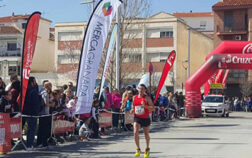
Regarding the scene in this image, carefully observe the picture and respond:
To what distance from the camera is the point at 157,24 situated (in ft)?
204

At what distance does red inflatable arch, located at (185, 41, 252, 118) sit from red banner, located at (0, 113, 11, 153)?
21.8 m

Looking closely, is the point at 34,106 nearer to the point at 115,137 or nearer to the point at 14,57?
the point at 115,137

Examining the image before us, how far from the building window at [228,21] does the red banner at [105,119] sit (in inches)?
1904

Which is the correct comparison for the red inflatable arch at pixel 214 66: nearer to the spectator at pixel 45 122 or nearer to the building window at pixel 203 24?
the spectator at pixel 45 122

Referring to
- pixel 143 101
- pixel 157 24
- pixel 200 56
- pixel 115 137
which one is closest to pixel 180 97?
pixel 115 137

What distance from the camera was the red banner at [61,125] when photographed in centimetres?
1504

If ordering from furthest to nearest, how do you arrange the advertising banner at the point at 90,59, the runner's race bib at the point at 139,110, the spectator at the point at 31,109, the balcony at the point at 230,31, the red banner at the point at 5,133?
the balcony at the point at 230,31 → the advertising banner at the point at 90,59 → the spectator at the point at 31,109 → the runner's race bib at the point at 139,110 → the red banner at the point at 5,133

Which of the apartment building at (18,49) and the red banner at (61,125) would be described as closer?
the red banner at (61,125)

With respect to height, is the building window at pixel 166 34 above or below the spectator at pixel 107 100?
above

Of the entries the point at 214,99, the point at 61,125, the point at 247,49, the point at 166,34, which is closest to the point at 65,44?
the point at 166,34

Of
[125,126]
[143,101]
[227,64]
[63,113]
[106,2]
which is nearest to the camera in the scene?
[143,101]

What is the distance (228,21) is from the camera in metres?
65.9

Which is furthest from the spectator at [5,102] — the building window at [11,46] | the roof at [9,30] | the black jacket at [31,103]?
the building window at [11,46]

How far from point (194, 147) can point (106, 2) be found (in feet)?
20.2
